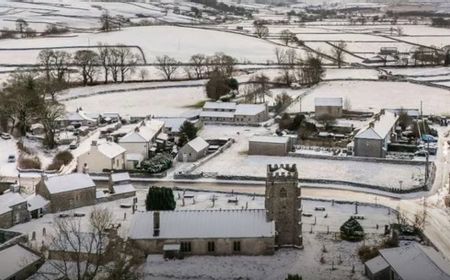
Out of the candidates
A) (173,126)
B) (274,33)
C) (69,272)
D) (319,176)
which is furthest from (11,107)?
(274,33)

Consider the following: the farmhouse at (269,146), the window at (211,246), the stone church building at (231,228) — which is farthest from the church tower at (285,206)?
the farmhouse at (269,146)

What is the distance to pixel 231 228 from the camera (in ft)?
99.0

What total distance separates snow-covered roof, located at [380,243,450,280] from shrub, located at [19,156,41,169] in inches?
1078

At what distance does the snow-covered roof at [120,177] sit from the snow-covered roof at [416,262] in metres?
18.9

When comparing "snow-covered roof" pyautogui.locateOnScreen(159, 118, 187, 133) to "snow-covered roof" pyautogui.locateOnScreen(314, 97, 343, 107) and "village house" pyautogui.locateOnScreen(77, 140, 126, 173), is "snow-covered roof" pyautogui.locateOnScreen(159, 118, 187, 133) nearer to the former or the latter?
"village house" pyautogui.locateOnScreen(77, 140, 126, 173)

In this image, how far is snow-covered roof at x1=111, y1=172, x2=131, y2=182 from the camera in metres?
41.4

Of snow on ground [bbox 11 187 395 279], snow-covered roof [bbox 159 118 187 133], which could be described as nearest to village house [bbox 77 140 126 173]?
snow on ground [bbox 11 187 395 279]

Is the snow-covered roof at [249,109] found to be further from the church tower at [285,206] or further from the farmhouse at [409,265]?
the farmhouse at [409,265]

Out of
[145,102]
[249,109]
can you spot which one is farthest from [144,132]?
[145,102]

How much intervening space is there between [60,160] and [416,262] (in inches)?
1149

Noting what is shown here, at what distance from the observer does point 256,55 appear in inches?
4163

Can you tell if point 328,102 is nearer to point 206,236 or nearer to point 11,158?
point 11,158

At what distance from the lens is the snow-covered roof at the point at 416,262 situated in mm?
25234

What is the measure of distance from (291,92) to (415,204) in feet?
133
